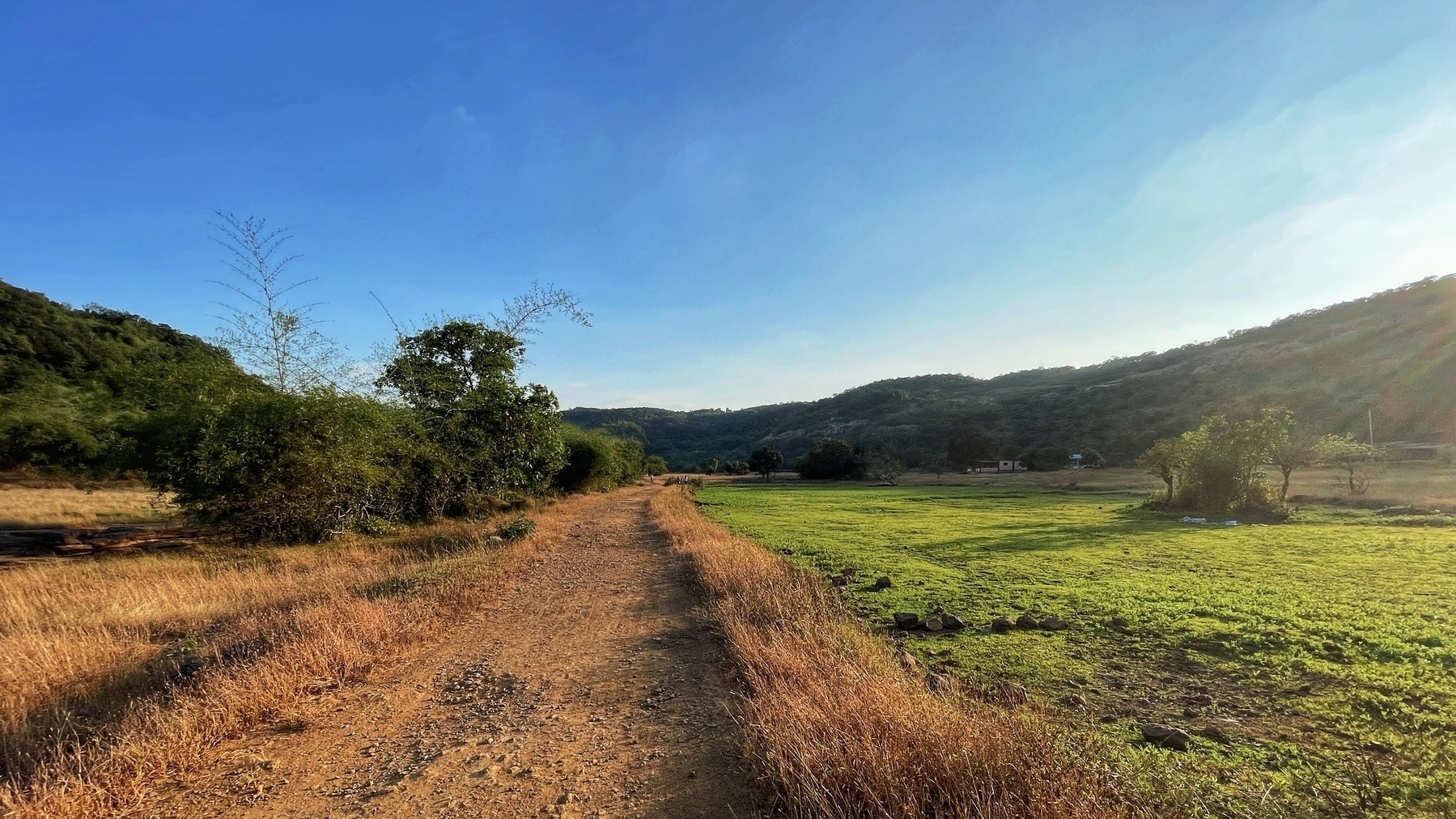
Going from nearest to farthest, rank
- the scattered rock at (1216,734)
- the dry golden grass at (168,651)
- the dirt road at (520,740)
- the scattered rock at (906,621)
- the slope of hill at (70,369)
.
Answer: the dirt road at (520,740), the dry golden grass at (168,651), the scattered rock at (1216,734), the scattered rock at (906,621), the slope of hill at (70,369)

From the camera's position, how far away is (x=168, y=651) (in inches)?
254

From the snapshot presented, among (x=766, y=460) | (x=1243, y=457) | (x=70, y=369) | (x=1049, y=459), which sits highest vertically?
(x=70, y=369)

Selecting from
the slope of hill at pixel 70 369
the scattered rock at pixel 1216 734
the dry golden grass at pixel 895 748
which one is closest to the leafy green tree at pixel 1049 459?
the scattered rock at pixel 1216 734

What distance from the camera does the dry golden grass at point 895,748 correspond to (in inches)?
113

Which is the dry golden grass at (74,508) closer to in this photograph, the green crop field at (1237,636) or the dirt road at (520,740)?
the dirt road at (520,740)

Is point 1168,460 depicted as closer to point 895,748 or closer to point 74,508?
point 895,748

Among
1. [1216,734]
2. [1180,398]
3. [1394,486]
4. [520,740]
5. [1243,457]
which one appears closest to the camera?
[1216,734]

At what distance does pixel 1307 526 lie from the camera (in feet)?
60.6

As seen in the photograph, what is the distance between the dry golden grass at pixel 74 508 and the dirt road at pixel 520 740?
14.4 m

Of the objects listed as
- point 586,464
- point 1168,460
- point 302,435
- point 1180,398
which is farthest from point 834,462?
point 302,435

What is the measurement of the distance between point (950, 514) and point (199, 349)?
94.7 feet

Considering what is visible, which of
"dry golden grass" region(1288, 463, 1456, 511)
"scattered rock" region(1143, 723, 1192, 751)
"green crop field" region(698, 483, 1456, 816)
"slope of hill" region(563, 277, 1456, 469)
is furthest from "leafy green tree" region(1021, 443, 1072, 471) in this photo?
"scattered rock" region(1143, 723, 1192, 751)

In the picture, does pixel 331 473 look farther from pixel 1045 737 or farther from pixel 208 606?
pixel 1045 737

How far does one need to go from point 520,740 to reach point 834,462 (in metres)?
74.3
